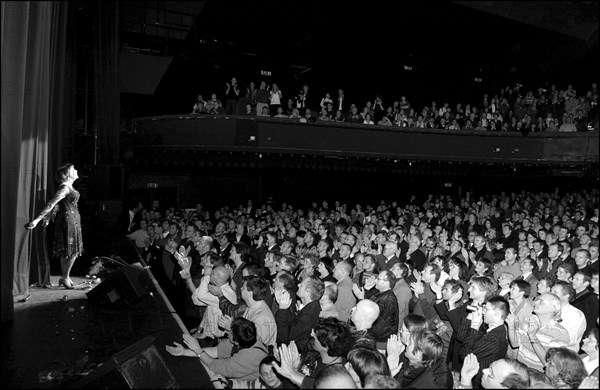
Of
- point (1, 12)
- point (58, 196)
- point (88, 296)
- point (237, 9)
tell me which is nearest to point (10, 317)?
point (88, 296)

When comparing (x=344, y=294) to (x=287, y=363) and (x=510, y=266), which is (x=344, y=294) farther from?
(x=510, y=266)

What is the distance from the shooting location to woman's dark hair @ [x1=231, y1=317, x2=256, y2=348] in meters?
3.60

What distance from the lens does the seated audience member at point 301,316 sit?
442 centimetres

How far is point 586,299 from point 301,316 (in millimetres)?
3238

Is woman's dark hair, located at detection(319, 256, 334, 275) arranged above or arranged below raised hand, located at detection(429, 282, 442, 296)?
below

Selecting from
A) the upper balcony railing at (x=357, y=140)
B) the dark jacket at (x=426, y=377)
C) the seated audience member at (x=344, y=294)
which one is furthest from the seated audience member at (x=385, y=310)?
the upper balcony railing at (x=357, y=140)

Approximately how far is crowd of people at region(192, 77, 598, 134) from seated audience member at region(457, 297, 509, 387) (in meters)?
12.1

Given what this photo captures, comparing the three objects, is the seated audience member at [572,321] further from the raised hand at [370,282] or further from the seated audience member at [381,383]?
the seated audience member at [381,383]

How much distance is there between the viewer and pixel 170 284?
25.7 ft

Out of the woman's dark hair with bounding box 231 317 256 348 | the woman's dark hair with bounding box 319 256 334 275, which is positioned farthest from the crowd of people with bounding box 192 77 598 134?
the woman's dark hair with bounding box 231 317 256 348

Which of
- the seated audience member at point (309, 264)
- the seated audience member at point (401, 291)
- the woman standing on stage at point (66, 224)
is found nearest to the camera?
the seated audience member at point (401, 291)

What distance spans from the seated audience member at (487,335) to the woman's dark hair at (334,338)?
1136 mm

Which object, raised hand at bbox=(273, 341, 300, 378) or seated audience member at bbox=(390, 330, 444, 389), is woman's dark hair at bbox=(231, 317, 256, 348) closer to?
raised hand at bbox=(273, 341, 300, 378)

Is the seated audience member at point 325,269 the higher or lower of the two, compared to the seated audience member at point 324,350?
lower
